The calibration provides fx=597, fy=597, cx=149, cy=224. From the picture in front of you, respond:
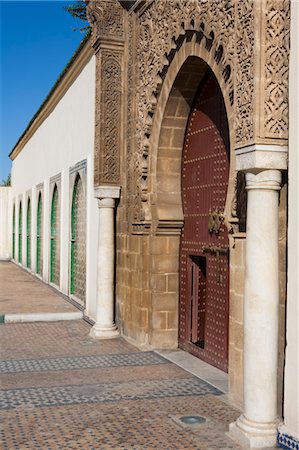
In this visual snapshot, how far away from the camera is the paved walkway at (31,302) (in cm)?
1047

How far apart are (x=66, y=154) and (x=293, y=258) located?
10116 mm

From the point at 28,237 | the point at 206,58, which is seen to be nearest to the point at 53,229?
the point at 28,237

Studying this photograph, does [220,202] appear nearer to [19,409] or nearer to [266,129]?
[266,129]

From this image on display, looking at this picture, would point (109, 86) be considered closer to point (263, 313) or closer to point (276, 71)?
point (276, 71)

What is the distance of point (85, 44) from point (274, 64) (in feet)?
23.5

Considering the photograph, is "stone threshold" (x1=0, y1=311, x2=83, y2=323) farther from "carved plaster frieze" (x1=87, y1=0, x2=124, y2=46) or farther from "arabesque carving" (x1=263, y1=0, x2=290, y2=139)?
"arabesque carving" (x1=263, y1=0, x2=290, y2=139)

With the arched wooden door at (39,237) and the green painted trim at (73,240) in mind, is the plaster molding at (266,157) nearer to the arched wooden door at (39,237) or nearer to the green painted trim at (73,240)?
the green painted trim at (73,240)

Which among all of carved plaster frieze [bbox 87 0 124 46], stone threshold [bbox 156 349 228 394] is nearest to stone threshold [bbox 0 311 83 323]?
stone threshold [bbox 156 349 228 394]

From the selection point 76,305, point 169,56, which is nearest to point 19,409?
point 169,56

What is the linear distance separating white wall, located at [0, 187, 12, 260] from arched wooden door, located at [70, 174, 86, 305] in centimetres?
1730

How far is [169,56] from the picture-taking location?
23.3ft

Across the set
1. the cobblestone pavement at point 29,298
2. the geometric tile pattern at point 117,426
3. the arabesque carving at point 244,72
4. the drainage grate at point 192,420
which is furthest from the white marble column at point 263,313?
the cobblestone pavement at point 29,298

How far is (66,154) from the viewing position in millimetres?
13742

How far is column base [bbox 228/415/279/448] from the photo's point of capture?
4270 mm
